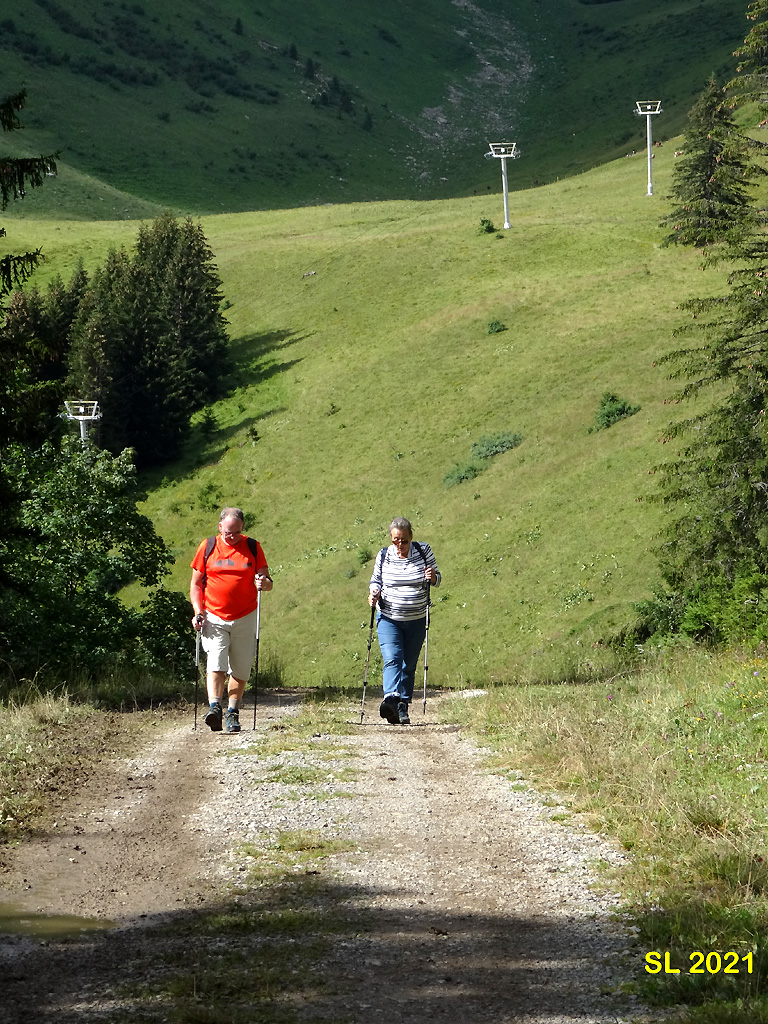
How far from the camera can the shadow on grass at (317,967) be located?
4.73 metres

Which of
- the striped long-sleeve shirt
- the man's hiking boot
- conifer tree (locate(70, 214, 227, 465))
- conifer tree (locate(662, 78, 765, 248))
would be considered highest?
conifer tree (locate(662, 78, 765, 248))

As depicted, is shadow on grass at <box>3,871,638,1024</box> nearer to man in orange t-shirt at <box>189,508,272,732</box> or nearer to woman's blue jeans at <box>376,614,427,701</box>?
man in orange t-shirt at <box>189,508,272,732</box>

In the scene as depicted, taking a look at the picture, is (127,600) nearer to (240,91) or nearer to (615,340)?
(615,340)

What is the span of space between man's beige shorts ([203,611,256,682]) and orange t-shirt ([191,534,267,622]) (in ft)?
0.47

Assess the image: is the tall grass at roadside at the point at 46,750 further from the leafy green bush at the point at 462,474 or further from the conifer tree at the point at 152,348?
the conifer tree at the point at 152,348

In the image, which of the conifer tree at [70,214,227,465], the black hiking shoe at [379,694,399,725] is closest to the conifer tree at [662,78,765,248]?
the conifer tree at [70,214,227,465]

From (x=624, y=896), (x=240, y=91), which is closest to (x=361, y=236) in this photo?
(x=624, y=896)

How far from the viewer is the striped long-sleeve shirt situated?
12.8m

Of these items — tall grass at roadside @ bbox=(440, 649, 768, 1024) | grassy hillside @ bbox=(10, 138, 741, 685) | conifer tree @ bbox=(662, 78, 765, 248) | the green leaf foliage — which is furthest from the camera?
conifer tree @ bbox=(662, 78, 765, 248)

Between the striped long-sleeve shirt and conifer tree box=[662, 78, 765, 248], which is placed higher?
conifer tree box=[662, 78, 765, 248]

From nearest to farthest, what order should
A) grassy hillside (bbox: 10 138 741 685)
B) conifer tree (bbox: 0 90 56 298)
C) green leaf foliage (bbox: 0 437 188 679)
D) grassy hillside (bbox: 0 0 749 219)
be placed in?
conifer tree (bbox: 0 90 56 298), green leaf foliage (bbox: 0 437 188 679), grassy hillside (bbox: 10 138 741 685), grassy hillside (bbox: 0 0 749 219)

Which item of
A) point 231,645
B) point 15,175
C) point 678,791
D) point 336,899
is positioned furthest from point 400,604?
point 15,175

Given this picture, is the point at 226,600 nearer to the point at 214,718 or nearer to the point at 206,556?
the point at 206,556

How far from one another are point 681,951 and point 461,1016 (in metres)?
1.16
